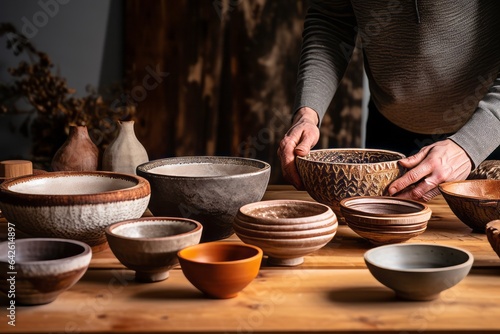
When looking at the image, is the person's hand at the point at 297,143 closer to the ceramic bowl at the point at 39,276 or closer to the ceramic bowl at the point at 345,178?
the ceramic bowl at the point at 345,178

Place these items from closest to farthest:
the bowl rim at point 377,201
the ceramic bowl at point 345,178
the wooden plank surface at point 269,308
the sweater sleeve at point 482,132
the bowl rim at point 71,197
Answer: the wooden plank surface at point 269,308
the bowl rim at point 71,197
the bowl rim at point 377,201
the ceramic bowl at point 345,178
the sweater sleeve at point 482,132

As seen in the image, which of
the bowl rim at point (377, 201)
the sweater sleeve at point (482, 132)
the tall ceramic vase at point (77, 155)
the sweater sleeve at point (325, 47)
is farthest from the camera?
the sweater sleeve at point (325, 47)

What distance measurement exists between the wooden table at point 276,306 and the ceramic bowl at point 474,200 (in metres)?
0.18

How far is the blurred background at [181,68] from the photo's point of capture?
354cm

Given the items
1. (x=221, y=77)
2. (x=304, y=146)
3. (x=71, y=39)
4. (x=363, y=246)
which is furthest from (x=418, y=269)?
(x=71, y=39)

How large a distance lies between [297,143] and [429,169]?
402 millimetres

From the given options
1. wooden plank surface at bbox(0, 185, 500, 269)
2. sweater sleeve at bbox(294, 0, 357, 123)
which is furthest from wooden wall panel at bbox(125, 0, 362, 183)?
wooden plank surface at bbox(0, 185, 500, 269)

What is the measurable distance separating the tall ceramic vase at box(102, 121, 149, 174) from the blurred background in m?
1.74

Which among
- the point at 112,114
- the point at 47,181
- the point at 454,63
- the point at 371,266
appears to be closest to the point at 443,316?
the point at 371,266

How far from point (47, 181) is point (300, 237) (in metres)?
0.63

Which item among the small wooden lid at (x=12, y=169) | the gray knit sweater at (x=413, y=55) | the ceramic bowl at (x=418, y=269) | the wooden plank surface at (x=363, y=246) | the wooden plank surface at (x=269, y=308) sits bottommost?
the wooden plank surface at (x=269, y=308)

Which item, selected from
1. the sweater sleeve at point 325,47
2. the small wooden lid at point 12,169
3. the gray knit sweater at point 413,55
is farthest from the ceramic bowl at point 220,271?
the sweater sleeve at point 325,47

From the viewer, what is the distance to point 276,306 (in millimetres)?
1019

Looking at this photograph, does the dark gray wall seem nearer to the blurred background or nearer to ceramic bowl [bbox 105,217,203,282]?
the blurred background
